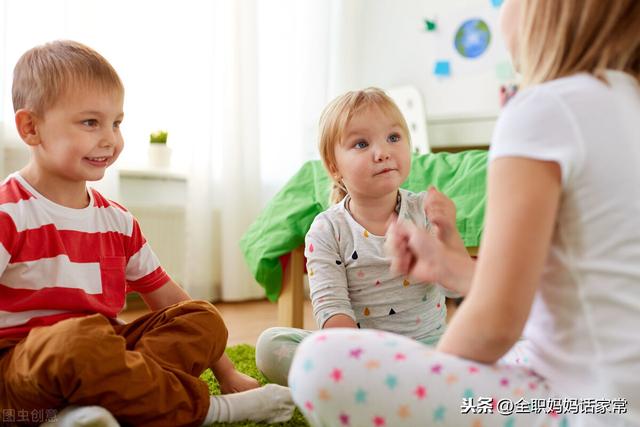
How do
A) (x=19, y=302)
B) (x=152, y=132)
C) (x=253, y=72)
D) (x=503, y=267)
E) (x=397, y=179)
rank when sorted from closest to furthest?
1. (x=503, y=267)
2. (x=19, y=302)
3. (x=397, y=179)
4. (x=152, y=132)
5. (x=253, y=72)

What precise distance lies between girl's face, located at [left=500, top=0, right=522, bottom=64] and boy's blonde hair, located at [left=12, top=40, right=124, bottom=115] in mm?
643

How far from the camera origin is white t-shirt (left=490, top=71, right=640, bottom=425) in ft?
2.06

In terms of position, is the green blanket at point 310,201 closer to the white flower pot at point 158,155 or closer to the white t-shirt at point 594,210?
the white flower pot at point 158,155

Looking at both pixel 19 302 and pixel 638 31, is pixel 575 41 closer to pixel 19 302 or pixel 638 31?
pixel 638 31

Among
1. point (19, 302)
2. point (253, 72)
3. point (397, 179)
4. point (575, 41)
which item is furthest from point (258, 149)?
point (575, 41)

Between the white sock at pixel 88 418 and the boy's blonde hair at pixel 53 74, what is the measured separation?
482mm

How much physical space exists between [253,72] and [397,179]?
177 centimetres

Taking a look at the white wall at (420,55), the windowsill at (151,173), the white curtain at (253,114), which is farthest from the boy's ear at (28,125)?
the white wall at (420,55)

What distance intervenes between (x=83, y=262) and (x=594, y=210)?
0.78m

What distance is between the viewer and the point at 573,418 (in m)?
0.66

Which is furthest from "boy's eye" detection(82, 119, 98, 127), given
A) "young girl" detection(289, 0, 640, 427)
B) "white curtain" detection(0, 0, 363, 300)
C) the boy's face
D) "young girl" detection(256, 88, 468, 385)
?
"white curtain" detection(0, 0, 363, 300)

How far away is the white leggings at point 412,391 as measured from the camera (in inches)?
26.0

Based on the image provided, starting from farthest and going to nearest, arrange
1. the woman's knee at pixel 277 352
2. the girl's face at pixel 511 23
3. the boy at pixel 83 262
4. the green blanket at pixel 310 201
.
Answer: the green blanket at pixel 310 201 → the woman's knee at pixel 277 352 → the boy at pixel 83 262 → the girl's face at pixel 511 23

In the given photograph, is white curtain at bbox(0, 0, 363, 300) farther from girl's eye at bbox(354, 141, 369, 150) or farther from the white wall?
girl's eye at bbox(354, 141, 369, 150)
